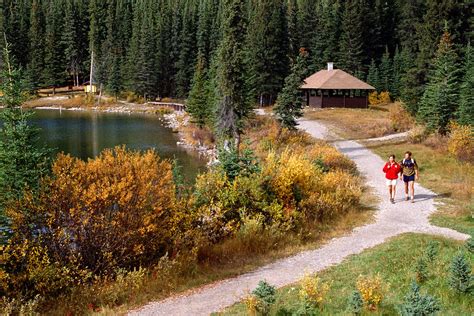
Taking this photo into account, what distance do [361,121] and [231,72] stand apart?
22.0 meters

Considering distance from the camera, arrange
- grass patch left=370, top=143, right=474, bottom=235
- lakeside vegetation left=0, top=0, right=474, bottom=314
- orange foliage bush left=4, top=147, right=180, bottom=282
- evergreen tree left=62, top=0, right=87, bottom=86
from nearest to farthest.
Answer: lakeside vegetation left=0, top=0, right=474, bottom=314 < orange foliage bush left=4, top=147, right=180, bottom=282 < grass patch left=370, top=143, right=474, bottom=235 < evergreen tree left=62, top=0, right=87, bottom=86

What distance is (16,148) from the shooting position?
510 inches

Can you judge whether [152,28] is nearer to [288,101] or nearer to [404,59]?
[404,59]

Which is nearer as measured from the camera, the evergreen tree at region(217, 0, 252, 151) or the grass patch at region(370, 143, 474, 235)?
the grass patch at region(370, 143, 474, 235)

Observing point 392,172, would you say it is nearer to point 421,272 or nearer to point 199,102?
point 421,272

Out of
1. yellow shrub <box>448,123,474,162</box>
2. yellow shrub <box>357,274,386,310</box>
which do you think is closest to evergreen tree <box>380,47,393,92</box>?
yellow shrub <box>448,123,474,162</box>

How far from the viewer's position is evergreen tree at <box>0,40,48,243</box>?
12391 millimetres

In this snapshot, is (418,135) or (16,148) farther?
(418,135)

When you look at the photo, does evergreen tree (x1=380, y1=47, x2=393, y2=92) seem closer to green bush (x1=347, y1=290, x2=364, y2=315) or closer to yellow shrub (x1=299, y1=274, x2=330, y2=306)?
yellow shrub (x1=299, y1=274, x2=330, y2=306)

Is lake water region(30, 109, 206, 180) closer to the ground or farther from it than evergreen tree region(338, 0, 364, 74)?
closer to the ground

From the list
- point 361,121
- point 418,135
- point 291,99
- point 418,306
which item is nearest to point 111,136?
point 291,99

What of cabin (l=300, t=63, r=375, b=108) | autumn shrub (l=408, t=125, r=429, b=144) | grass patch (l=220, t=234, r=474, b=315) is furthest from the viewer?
cabin (l=300, t=63, r=375, b=108)

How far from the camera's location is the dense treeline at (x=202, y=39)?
64500 mm

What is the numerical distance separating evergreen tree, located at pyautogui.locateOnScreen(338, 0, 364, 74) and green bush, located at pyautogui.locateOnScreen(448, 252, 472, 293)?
67.6m
